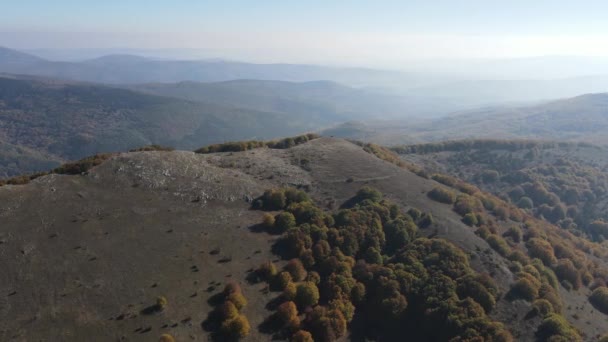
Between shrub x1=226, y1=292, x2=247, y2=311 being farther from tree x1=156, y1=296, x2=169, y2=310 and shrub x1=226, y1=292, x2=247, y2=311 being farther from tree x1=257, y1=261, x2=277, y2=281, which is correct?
tree x1=156, y1=296, x2=169, y2=310

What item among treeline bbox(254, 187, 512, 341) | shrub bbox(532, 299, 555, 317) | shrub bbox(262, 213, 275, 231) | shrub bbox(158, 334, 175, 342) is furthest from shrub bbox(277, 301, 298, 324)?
shrub bbox(532, 299, 555, 317)

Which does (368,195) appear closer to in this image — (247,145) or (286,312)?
(286,312)

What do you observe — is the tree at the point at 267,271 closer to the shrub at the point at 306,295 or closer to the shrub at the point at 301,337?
the shrub at the point at 306,295

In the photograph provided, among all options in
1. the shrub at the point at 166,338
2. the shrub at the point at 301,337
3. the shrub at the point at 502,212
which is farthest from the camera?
the shrub at the point at 502,212

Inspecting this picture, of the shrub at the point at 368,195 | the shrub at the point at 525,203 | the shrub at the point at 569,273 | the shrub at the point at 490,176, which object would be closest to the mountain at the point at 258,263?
the shrub at the point at 569,273

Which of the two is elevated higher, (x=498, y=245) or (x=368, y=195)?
(x=368, y=195)

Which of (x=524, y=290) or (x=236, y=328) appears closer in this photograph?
(x=236, y=328)

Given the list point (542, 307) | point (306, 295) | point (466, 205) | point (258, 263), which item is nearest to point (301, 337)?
point (306, 295)
